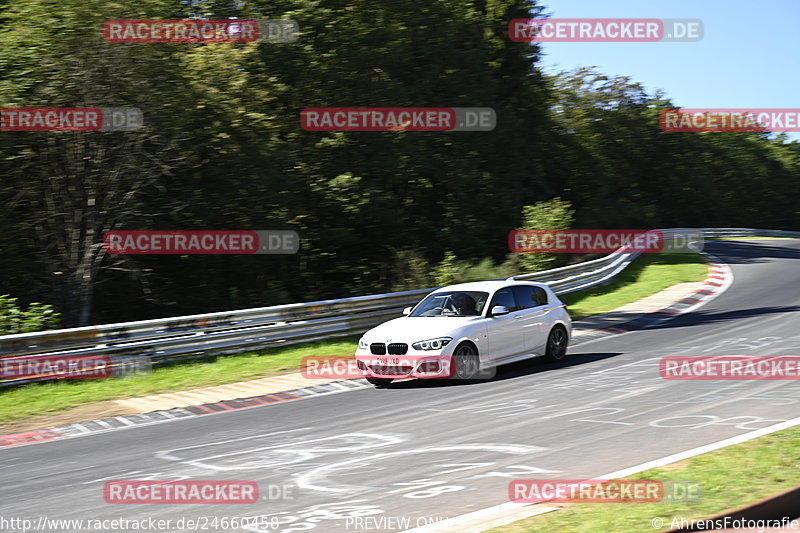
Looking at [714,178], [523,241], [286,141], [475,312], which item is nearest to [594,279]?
[523,241]

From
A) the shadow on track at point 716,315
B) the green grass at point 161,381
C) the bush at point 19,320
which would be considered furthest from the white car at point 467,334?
the bush at point 19,320

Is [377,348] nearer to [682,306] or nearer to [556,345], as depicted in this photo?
[556,345]

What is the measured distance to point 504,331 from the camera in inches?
546

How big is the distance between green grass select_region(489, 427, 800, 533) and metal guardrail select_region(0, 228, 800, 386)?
10.5 metres

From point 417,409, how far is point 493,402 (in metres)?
1.06

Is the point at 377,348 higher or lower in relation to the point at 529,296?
lower

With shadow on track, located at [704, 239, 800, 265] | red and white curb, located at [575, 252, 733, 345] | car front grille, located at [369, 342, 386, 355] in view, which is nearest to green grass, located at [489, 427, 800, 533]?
car front grille, located at [369, 342, 386, 355]

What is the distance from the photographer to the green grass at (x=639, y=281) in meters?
23.1

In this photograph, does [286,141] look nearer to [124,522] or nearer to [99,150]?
[99,150]

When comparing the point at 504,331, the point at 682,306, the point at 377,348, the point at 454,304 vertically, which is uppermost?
the point at 454,304

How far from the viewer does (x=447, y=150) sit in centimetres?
3584

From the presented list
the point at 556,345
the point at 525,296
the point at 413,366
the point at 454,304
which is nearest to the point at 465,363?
the point at 413,366

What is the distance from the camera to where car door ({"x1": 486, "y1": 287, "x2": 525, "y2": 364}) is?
13625 millimetres

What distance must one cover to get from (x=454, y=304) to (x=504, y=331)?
96cm
